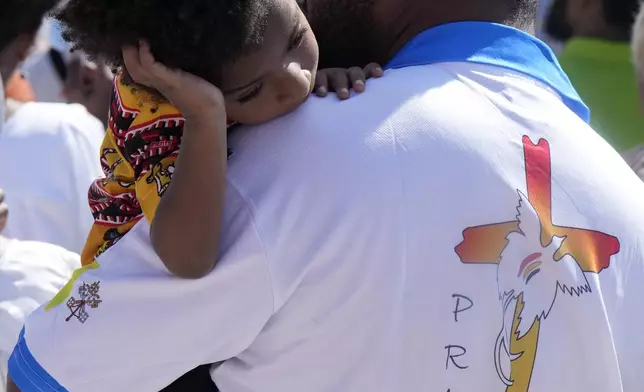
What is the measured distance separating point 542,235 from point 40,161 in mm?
2154

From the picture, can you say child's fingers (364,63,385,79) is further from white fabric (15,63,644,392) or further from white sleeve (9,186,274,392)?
white sleeve (9,186,274,392)

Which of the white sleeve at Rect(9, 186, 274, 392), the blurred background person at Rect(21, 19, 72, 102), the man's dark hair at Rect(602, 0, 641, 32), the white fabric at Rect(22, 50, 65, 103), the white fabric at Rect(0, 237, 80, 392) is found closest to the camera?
the white sleeve at Rect(9, 186, 274, 392)

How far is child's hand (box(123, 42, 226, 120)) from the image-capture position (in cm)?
140

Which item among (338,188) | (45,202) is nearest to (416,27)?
(338,188)

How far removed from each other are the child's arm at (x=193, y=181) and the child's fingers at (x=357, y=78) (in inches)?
9.6

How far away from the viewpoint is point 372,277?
1.51m

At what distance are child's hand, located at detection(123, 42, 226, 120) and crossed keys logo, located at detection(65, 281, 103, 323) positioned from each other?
318 mm

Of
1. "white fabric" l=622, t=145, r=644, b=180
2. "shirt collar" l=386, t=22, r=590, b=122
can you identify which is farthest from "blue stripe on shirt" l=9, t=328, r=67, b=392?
"white fabric" l=622, t=145, r=644, b=180

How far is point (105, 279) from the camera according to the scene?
1.56 meters

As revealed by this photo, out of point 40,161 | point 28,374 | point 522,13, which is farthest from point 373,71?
point 40,161

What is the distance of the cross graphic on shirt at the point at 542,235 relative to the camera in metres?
1.55

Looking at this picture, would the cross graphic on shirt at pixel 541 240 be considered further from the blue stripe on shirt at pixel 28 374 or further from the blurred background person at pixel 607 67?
the blurred background person at pixel 607 67

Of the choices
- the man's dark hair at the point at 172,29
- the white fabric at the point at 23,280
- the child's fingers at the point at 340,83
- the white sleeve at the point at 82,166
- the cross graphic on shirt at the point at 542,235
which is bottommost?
the white sleeve at the point at 82,166

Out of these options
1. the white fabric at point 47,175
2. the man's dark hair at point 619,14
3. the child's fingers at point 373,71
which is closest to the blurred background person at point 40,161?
the white fabric at point 47,175
